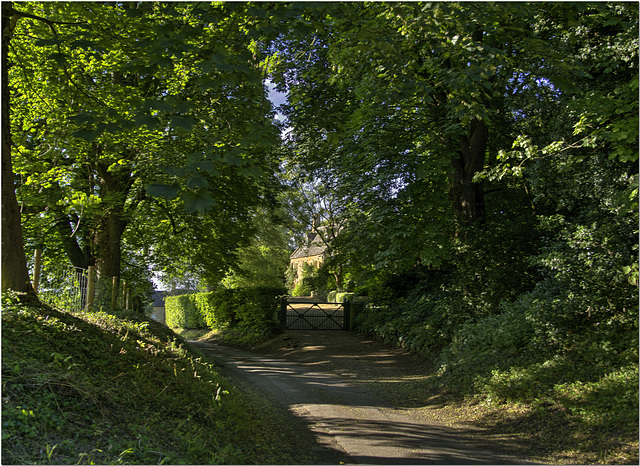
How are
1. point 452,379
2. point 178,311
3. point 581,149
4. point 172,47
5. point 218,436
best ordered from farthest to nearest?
point 178,311 < point 452,379 < point 581,149 < point 218,436 < point 172,47

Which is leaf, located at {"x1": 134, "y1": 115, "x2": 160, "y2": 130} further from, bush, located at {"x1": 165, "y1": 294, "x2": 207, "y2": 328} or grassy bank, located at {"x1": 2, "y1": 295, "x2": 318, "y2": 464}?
bush, located at {"x1": 165, "y1": 294, "x2": 207, "y2": 328}

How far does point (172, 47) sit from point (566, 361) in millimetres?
7718

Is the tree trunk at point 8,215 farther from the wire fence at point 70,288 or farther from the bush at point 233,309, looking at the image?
the bush at point 233,309

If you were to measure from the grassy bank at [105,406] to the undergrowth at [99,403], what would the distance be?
0.03 ft

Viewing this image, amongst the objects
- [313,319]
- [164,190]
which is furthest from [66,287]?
[313,319]

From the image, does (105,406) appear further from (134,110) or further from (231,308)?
(231,308)

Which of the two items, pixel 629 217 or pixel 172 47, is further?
pixel 629 217

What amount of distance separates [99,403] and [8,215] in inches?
134

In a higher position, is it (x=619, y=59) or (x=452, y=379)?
(x=619, y=59)

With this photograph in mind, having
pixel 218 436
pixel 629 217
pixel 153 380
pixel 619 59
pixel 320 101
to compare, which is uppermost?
pixel 320 101

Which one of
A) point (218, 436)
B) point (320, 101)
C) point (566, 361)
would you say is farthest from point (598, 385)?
point (320, 101)

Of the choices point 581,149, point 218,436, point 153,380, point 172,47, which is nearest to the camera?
point 172,47

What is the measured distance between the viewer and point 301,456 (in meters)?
5.91

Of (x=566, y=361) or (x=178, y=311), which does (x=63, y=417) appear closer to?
(x=566, y=361)
